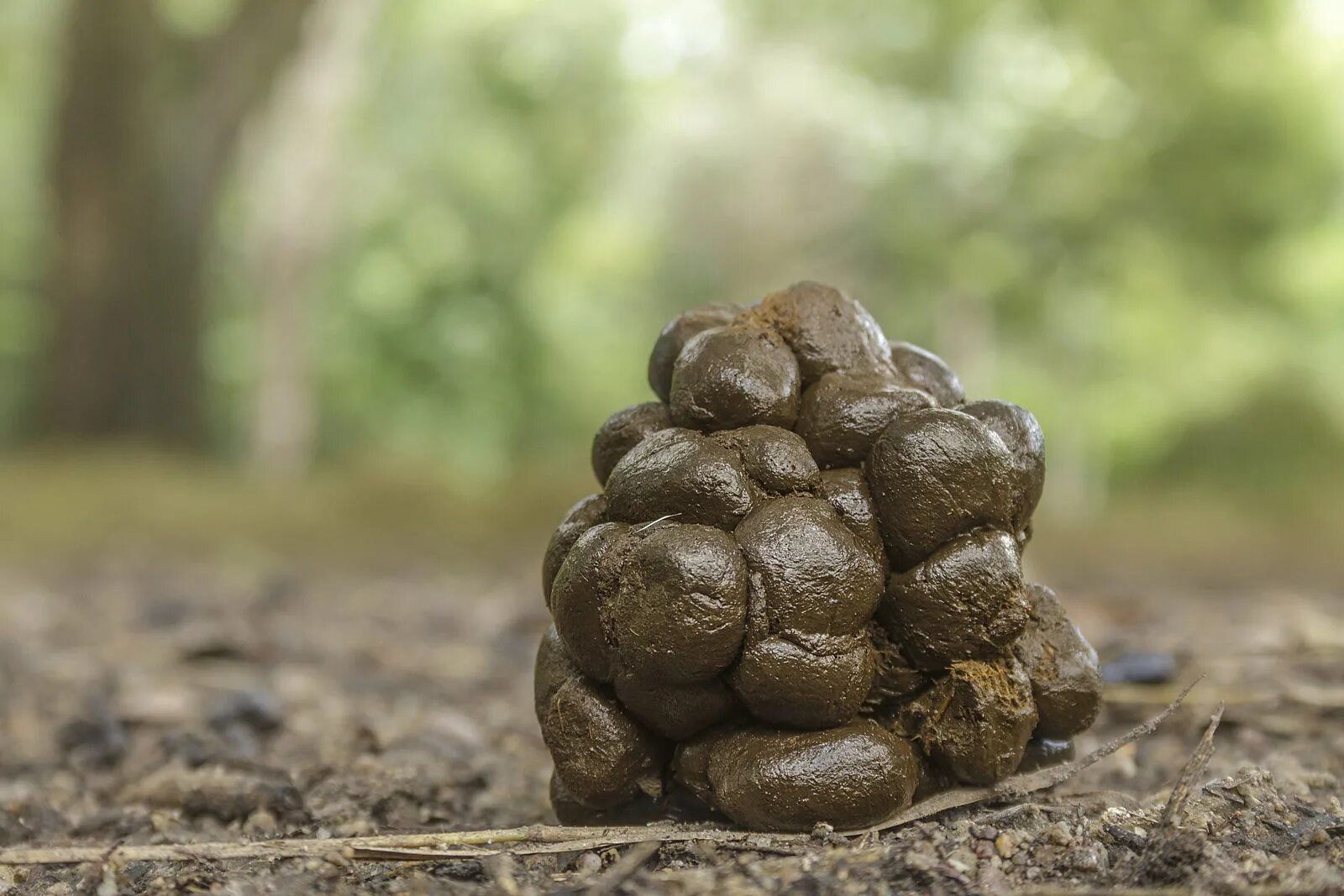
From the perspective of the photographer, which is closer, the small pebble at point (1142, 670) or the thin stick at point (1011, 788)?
the thin stick at point (1011, 788)

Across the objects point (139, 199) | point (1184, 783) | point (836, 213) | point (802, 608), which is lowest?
point (1184, 783)

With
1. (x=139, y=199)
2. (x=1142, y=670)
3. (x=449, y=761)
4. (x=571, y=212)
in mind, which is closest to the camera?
(x=449, y=761)

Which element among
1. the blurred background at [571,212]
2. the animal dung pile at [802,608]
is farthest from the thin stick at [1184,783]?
the blurred background at [571,212]

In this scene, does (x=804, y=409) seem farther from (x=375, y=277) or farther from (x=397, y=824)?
(x=375, y=277)

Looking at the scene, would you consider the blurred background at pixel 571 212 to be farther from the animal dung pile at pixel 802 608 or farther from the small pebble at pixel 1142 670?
the animal dung pile at pixel 802 608

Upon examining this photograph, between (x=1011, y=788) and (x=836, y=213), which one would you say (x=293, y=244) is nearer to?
(x=836, y=213)

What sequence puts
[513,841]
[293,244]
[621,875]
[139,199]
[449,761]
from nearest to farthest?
[621,875] → [513,841] → [449,761] → [139,199] → [293,244]

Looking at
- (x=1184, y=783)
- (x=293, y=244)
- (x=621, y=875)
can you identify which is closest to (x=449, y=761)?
(x=621, y=875)

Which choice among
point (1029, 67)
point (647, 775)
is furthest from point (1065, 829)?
point (1029, 67)
